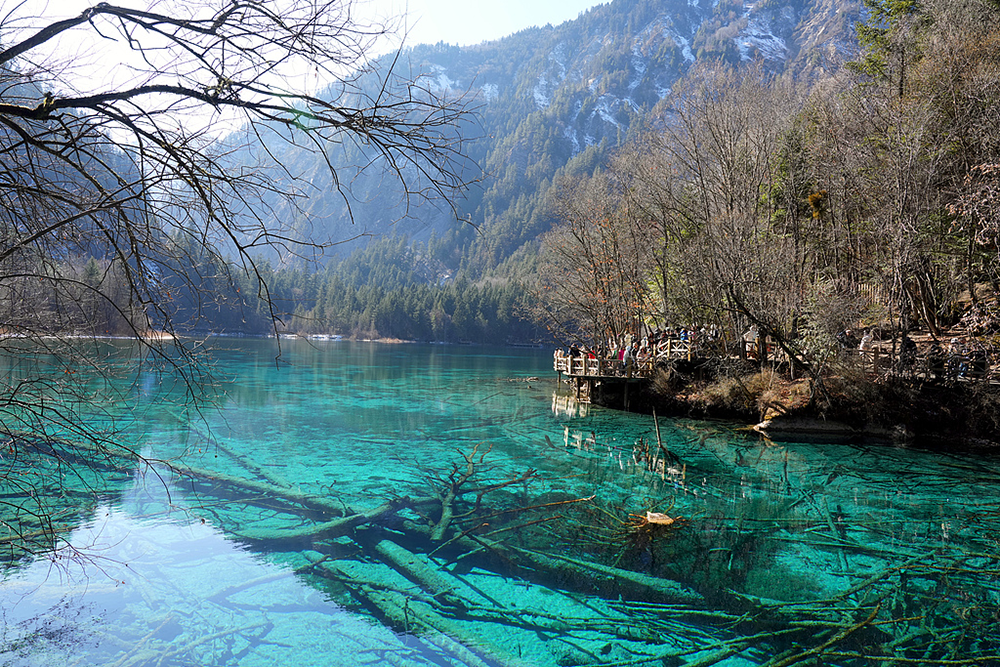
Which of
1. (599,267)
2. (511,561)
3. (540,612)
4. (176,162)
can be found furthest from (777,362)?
(176,162)

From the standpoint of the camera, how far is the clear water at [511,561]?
5.90 meters

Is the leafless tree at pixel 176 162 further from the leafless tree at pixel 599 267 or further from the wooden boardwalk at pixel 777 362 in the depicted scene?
the leafless tree at pixel 599 267

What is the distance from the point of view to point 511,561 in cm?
789

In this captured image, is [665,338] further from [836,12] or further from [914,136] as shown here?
[836,12]

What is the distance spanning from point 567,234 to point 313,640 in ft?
93.4

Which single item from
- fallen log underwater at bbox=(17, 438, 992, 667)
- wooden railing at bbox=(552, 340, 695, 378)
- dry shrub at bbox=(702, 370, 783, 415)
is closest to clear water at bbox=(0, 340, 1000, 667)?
fallen log underwater at bbox=(17, 438, 992, 667)

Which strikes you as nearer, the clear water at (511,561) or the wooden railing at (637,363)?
the clear water at (511,561)

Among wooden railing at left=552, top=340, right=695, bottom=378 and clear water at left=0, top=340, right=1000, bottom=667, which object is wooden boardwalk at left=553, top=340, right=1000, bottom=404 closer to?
wooden railing at left=552, top=340, right=695, bottom=378

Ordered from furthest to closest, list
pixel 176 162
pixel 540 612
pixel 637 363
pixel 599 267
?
pixel 599 267, pixel 637 363, pixel 540 612, pixel 176 162

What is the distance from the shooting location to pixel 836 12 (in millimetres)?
Result: 174875

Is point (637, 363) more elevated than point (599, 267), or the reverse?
point (599, 267)

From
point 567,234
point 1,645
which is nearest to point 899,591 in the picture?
point 1,645

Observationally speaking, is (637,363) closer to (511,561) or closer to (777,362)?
(777,362)

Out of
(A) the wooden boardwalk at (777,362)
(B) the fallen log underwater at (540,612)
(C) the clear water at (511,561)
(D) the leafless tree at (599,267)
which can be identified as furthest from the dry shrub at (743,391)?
(B) the fallen log underwater at (540,612)
